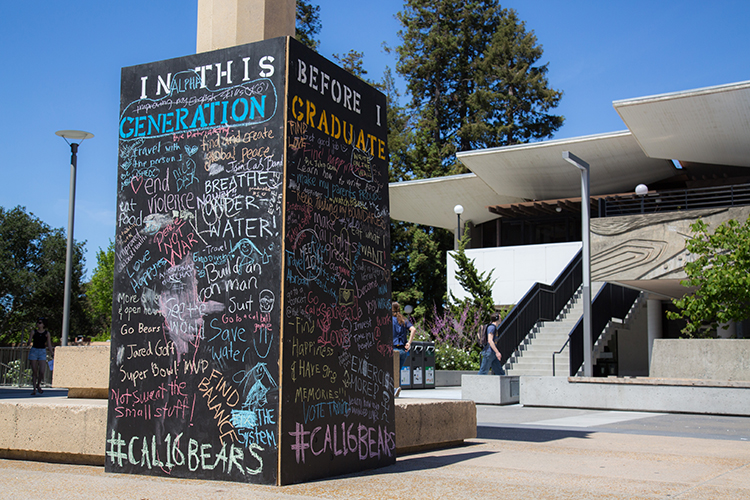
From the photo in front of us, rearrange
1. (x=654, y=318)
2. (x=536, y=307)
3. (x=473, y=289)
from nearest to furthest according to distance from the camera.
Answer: (x=536, y=307) < (x=654, y=318) < (x=473, y=289)

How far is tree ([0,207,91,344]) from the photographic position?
5266 centimetres

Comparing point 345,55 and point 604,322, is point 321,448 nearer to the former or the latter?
point 604,322

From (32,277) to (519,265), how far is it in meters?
39.7

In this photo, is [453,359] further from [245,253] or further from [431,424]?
[245,253]

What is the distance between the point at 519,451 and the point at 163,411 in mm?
3882

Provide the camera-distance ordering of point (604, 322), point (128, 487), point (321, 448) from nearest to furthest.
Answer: point (128, 487)
point (321, 448)
point (604, 322)

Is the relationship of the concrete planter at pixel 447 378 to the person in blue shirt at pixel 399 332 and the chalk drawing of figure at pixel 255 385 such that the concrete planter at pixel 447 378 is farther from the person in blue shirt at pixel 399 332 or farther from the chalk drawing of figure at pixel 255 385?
the chalk drawing of figure at pixel 255 385

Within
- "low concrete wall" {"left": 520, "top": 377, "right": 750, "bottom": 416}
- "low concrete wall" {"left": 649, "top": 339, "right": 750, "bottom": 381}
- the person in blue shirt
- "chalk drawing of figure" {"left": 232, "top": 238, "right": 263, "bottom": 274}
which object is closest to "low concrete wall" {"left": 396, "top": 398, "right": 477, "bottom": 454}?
"chalk drawing of figure" {"left": 232, "top": 238, "right": 263, "bottom": 274}

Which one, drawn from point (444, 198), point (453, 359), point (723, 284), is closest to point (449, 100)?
point (444, 198)

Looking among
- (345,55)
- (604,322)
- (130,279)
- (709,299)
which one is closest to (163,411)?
(130,279)

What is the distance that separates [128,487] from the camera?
5.23 m

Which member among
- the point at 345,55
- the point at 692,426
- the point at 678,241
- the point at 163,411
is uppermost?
the point at 345,55

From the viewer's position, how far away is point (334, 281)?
6113 mm

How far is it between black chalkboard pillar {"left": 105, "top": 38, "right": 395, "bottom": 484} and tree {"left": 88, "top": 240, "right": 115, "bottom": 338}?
198ft
